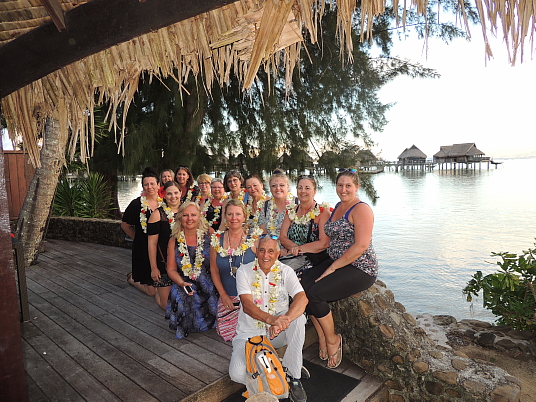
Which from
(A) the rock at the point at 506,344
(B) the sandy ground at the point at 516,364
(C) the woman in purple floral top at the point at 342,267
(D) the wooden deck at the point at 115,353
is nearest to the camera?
(D) the wooden deck at the point at 115,353

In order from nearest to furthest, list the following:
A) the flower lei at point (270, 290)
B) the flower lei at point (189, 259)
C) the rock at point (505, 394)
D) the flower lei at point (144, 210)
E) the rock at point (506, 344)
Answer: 1. the rock at point (505, 394)
2. the flower lei at point (270, 290)
3. the flower lei at point (189, 259)
4. the flower lei at point (144, 210)
5. the rock at point (506, 344)

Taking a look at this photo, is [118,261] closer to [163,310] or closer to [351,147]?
[163,310]

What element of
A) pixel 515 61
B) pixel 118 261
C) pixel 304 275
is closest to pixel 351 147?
pixel 118 261

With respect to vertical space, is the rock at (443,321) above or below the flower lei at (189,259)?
below

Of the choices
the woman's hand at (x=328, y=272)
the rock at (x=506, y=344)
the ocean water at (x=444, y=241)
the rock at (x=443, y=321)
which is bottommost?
the ocean water at (x=444, y=241)

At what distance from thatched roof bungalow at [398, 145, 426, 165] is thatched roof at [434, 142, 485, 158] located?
4.57m

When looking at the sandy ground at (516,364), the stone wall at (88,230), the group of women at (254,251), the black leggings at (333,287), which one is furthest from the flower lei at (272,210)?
the stone wall at (88,230)

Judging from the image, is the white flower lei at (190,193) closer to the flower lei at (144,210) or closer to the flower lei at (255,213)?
the flower lei at (144,210)

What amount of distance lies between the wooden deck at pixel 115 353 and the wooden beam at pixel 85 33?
2058 millimetres

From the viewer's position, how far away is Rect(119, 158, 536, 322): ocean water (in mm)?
12031

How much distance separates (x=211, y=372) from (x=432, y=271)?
1362cm

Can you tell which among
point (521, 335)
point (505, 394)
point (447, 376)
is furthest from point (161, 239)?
point (521, 335)

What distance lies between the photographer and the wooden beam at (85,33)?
1.66 m

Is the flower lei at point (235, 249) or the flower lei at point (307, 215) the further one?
the flower lei at point (307, 215)
